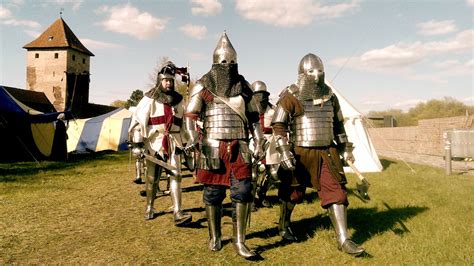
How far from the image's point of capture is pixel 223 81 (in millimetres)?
3963

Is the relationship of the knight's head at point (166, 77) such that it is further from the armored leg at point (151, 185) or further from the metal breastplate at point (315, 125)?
the metal breastplate at point (315, 125)

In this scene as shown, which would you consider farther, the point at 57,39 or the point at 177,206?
the point at 57,39

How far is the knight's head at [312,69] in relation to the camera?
13.7 ft

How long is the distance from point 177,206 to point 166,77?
6.13ft

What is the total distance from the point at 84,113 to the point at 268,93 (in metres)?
48.6

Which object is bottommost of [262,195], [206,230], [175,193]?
[206,230]

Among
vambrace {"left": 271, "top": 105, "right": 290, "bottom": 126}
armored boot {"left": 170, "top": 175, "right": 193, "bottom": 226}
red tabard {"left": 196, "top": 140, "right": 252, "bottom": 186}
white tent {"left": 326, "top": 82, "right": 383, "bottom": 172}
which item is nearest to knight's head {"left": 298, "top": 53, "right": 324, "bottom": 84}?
vambrace {"left": 271, "top": 105, "right": 290, "bottom": 126}

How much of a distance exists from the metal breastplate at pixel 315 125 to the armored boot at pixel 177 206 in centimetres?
185

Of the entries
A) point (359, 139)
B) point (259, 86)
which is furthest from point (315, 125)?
point (359, 139)

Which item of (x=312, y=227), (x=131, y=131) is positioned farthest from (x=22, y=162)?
(x=312, y=227)

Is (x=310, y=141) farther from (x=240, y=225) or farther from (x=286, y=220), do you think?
(x=240, y=225)

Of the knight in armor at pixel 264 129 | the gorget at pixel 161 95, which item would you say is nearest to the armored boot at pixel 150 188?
the gorget at pixel 161 95

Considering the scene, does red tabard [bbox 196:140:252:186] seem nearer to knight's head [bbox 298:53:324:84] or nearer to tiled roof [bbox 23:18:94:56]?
knight's head [bbox 298:53:324:84]

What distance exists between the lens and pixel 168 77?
17.5 ft
